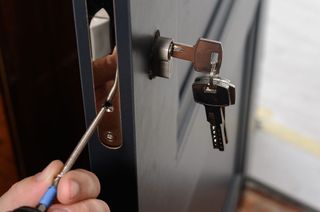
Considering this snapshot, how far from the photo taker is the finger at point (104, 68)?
0.50m

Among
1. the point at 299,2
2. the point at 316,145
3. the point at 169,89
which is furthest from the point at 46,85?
the point at 299,2

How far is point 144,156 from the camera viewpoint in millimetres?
Answer: 562

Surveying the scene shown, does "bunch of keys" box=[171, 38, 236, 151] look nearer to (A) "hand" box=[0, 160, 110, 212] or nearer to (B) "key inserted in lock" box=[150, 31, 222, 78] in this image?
(B) "key inserted in lock" box=[150, 31, 222, 78]

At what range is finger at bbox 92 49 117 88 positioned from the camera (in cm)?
50

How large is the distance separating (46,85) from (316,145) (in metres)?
1.26

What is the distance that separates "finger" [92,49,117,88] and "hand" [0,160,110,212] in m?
0.09

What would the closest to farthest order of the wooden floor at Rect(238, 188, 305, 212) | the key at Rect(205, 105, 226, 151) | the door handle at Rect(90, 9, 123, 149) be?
the door handle at Rect(90, 9, 123, 149) → the key at Rect(205, 105, 226, 151) → the wooden floor at Rect(238, 188, 305, 212)

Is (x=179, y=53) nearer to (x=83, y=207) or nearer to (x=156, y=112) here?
(x=156, y=112)

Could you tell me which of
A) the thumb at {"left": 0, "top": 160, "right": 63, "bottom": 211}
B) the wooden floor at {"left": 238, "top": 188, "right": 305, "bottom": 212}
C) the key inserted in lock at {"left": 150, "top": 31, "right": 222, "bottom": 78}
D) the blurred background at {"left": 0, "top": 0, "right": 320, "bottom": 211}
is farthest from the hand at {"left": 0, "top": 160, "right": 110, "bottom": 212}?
the wooden floor at {"left": 238, "top": 188, "right": 305, "bottom": 212}

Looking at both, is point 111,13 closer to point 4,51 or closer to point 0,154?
point 4,51

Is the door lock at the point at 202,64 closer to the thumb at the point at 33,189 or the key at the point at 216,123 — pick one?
the key at the point at 216,123

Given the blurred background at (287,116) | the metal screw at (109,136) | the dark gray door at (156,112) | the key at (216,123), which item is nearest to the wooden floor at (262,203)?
the blurred background at (287,116)

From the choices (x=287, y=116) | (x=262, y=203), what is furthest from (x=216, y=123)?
(x=287, y=116)

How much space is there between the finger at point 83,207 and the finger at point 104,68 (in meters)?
0.12
